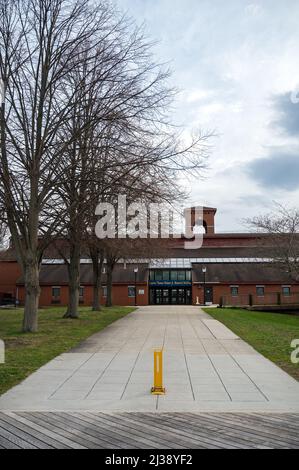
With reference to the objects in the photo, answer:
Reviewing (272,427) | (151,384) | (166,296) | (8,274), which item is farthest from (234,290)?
(272,427)

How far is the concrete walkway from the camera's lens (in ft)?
25.8

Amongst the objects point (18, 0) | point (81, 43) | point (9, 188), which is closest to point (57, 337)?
point (9, 188)

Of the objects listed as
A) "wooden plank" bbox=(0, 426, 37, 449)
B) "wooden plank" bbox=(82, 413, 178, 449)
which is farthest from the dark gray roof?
"wooden plank" bbox=(0, 426, 37, 449)

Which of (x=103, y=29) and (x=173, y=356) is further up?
(x=103, y=29)

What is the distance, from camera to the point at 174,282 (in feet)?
194

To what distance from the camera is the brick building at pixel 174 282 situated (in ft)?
186

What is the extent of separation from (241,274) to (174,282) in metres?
7.97

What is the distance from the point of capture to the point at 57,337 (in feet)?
56.9

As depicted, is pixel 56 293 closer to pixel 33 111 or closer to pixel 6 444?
pixel 33 111

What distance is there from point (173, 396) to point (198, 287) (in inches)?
1939

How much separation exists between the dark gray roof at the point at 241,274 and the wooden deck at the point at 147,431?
49.7 metres

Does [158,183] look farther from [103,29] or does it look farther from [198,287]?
[198,287]

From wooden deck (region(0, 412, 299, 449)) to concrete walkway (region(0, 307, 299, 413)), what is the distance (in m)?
0.47

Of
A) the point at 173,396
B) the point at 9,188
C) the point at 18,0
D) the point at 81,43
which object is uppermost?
the point at 18,0
